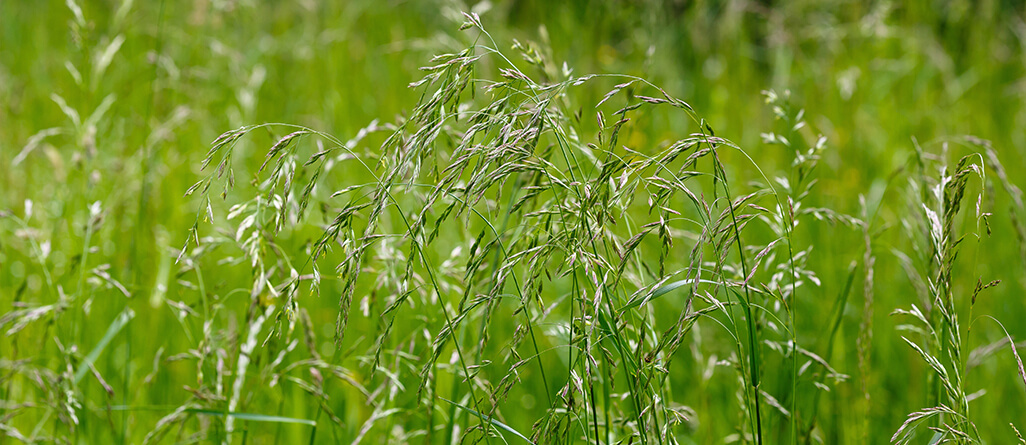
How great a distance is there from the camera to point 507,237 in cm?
182

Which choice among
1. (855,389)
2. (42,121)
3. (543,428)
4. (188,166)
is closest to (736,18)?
(855,389)

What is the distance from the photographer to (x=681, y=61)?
5.08 meters

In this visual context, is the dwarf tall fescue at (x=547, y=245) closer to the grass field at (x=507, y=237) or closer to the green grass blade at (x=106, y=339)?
the grass field at (x=507, y=237)

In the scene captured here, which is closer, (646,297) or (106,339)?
(646,297)

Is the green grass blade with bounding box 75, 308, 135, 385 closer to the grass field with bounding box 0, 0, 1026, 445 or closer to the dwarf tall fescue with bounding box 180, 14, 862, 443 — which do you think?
the grass field with bounding box 0, 0, 1026, 445

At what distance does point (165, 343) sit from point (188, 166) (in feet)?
4.97

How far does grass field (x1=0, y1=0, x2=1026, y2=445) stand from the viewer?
117 cm

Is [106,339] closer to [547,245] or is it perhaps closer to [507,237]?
[507,237]

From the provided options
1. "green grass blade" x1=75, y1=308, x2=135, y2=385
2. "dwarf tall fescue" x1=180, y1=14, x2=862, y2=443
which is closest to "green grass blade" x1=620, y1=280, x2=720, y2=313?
"dwarf tall fescue" x1=180, y1=14, x2=862, y2=443

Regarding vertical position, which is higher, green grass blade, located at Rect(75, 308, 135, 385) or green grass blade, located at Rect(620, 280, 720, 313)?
green grass blade, located at Rect(620, 280, 720, 313)

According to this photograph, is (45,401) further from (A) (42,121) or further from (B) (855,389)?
(A) (42,121)

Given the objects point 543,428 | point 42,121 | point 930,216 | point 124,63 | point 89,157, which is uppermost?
point 124,63

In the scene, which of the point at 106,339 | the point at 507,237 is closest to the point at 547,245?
the point at 507,237

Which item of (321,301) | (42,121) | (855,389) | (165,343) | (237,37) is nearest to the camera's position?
(855,389)
